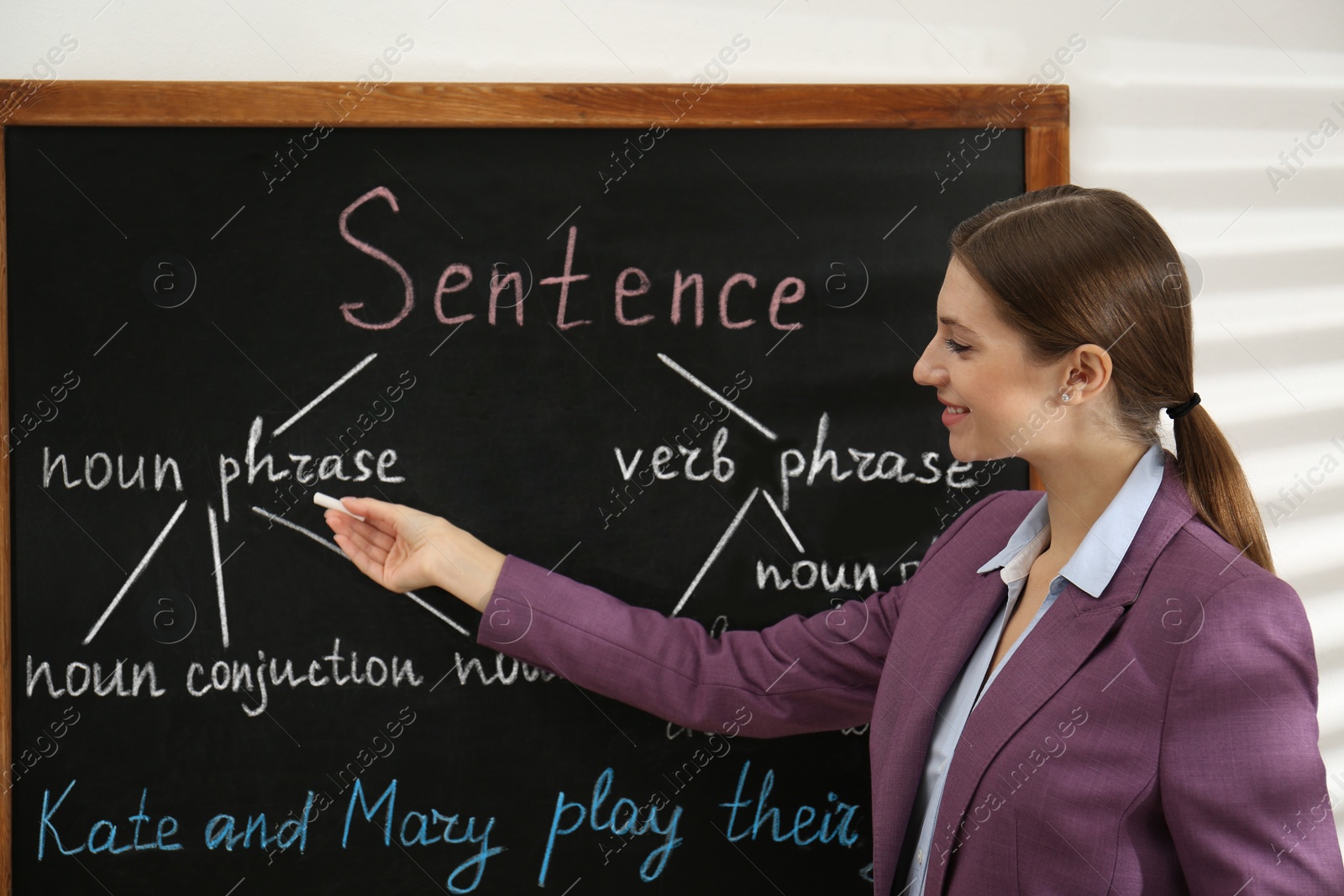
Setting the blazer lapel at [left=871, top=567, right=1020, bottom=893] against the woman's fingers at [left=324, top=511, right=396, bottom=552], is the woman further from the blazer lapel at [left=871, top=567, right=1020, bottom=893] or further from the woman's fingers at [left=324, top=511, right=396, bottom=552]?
the woman's fingers at [left=324, top=511, right=396, bottom=552]

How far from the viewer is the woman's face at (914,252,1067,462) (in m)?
0.92

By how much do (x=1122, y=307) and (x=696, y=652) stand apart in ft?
2.21

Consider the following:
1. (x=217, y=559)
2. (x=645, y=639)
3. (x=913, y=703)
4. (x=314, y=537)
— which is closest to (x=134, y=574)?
(x=217, y=559)

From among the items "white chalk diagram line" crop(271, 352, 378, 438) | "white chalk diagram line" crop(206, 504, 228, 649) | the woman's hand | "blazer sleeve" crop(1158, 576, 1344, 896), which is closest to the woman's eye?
"blazer sleeve" crop(1158, 576, 1344, 896)

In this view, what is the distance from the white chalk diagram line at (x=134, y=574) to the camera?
1209 millimetres

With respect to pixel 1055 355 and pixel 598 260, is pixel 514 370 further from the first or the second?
pixel 1055 355

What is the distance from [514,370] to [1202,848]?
97 cm

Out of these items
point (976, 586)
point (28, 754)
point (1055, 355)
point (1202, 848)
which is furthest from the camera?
point (28, 754)

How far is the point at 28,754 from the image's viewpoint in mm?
1197

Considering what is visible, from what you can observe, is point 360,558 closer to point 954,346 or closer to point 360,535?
point 360,535

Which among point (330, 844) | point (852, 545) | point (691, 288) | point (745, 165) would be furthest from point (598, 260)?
point (330, 844)

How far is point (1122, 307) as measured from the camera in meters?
0.88

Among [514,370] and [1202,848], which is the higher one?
[514,370]

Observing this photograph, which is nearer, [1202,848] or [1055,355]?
[1202,848]
